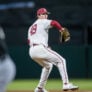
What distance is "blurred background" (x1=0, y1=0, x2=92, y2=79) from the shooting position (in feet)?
56.5

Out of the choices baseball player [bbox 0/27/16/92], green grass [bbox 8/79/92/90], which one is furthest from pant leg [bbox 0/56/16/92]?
green grass [bbox 8/79/92/90]

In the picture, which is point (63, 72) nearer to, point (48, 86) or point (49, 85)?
point (48, 86)

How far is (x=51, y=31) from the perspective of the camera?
17953 millimetres

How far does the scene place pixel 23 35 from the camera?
59.3 ft

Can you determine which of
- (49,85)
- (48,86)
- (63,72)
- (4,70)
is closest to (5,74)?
(4,70)

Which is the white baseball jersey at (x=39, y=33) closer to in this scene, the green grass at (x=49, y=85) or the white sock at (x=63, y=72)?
the white sock at (x=63, y=72)

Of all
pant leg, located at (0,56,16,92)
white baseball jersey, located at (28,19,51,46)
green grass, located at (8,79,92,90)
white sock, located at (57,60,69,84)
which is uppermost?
white baseball jersey, located at (28,19,51,46)

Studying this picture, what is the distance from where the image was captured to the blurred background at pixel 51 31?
17.2m

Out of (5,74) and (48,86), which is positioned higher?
(5,74)

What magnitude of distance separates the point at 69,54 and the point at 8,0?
2832 millimetres

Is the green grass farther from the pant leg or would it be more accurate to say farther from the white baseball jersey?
the pant leg

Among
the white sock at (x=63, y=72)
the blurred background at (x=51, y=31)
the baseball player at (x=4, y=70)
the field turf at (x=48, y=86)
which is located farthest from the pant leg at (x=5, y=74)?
the blurred background at (x=51, y=31)

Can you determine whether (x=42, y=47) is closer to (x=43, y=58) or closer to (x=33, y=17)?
(x=43, y=58)

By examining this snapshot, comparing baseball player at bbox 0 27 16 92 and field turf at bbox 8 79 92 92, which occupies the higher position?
baseball player at bbox 0 27 16 92
